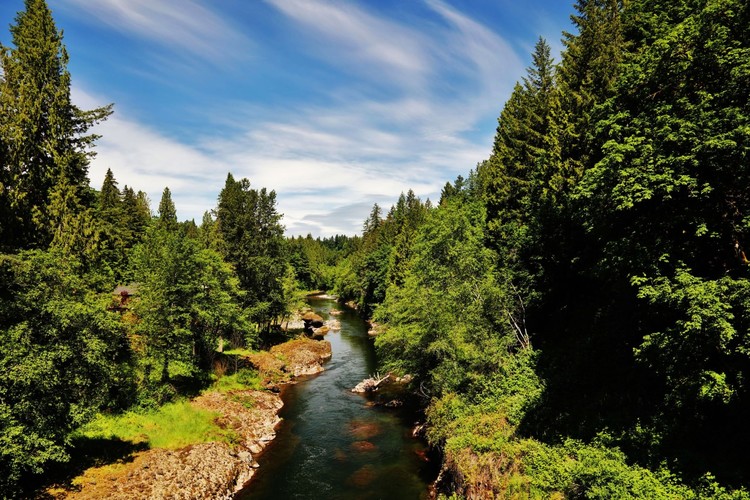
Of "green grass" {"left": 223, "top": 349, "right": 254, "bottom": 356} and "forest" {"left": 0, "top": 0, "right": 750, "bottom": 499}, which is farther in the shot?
"green grass" {"left": 223, "top": 349, "right": 254, "bottom": 356}

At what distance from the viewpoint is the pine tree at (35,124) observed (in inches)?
897

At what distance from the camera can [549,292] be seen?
30.0 metres

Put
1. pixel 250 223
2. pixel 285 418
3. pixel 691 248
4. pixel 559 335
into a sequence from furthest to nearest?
1. pixel 250 223
2. pixel 285 418
3. pixel 559 335
4. pixel 691 248

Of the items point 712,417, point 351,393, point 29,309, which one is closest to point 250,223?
point 351,393

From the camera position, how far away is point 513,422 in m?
22.3

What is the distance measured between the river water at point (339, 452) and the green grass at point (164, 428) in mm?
4462

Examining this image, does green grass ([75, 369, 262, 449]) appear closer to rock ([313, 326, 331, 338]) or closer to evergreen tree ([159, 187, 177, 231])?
rock ([313, 326, 331, 338])

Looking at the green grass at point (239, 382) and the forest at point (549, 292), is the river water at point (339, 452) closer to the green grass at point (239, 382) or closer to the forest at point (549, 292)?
the forest at point (549, 292)

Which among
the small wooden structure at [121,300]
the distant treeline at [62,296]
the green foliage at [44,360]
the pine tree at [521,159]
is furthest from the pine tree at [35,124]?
the pine tree at [521,159]

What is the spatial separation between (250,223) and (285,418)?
28.4 meters

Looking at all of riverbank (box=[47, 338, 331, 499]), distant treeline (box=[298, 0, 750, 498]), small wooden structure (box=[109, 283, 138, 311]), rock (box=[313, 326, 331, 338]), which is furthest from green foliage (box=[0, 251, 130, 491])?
rock (box=[313, 326, 331, 338])

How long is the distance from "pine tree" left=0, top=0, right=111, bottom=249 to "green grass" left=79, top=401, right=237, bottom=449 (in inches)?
492

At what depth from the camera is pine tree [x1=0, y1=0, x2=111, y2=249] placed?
74.7ft

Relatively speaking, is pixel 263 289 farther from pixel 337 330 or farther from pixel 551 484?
pixel 551 484
